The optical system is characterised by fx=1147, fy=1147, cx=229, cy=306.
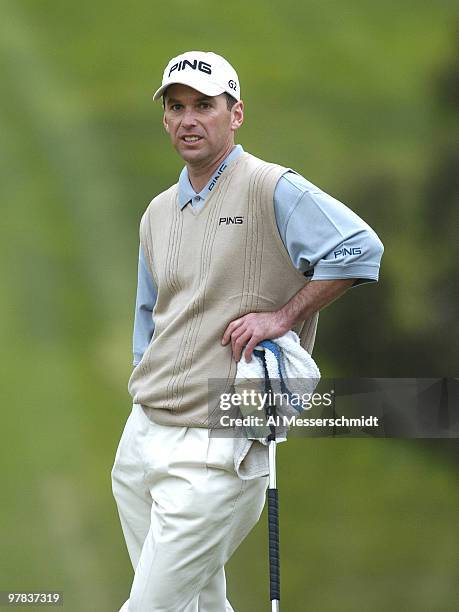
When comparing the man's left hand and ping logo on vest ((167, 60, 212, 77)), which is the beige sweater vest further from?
ping logo on vest ((167, 60, 212, 77))

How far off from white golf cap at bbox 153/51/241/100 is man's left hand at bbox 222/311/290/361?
0.43 metres

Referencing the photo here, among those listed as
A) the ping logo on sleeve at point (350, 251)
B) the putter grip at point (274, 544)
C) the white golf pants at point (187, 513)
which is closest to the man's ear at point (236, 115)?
the ping logo on sleeve at point (350, 251)

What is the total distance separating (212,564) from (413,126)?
1.27m

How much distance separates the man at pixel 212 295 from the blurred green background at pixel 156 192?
672 millimetres

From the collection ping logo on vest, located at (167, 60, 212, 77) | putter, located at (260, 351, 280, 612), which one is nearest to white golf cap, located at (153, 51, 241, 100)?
ping logo on vest, located at (167, 60, 212, 77)

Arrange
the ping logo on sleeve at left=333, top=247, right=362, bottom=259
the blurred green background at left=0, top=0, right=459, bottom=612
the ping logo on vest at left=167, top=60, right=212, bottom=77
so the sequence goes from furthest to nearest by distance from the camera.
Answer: the blurred green background at left=0, top=0, right=459, bottom=612, the ping logo on vest at left=167, top=60, right=212, bottom=77, the ping logo on sleeve at left=333, top=247, right=362, bottom=259

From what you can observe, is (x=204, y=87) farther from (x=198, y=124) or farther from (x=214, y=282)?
(x=214, y=282)

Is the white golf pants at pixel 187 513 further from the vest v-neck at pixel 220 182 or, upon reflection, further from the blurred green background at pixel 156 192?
the blurred green background at pixel 156 192

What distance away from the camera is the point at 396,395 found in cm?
288

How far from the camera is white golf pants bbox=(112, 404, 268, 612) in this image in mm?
2076

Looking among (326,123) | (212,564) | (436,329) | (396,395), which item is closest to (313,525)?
(396,395)

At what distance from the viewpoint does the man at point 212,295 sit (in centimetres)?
206

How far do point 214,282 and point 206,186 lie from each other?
0.20 meters

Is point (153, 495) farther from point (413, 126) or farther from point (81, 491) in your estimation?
point (413, 126)
